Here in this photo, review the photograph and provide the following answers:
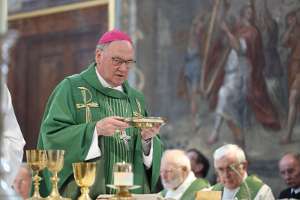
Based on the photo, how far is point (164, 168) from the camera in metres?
8.12

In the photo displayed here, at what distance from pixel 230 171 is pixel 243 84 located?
2.61 m

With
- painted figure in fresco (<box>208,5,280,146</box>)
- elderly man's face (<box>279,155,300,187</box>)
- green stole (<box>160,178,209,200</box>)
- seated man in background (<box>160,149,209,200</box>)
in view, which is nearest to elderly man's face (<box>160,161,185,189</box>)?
seated man in background (<box>160,149,209,200</box>)

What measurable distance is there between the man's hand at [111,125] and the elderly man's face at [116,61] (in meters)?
0.58

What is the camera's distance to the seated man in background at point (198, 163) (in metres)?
9.60

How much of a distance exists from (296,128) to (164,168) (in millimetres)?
2076

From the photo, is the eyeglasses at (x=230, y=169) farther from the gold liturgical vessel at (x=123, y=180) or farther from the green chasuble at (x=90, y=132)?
the gold liturgical vessel at (x=123, y=180)

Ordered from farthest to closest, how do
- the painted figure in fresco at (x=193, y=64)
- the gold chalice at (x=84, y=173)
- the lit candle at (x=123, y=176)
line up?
the painted figure in fresco at (x=193, y=64), the gold chalice at (x=84, y=173), the lit candle at (x=123, y=176)

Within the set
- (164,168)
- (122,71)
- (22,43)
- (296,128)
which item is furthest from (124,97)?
(22,43)

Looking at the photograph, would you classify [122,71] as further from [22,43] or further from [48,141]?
[22,43]

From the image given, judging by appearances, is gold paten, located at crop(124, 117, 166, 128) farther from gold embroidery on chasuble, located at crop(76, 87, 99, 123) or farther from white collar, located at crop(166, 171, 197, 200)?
white collar, located at crop(166, 171, 197, 200)

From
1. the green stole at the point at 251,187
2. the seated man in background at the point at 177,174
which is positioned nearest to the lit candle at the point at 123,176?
the green stole at the point at 251,187

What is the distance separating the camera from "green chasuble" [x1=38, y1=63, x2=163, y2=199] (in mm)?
4758

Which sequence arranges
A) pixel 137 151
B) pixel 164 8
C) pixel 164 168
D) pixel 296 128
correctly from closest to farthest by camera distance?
pixel 137 151, pixel 164 168, pixel 296 128, pixel 164 8

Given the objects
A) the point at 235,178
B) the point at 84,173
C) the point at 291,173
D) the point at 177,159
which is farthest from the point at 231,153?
the point at 84,173
